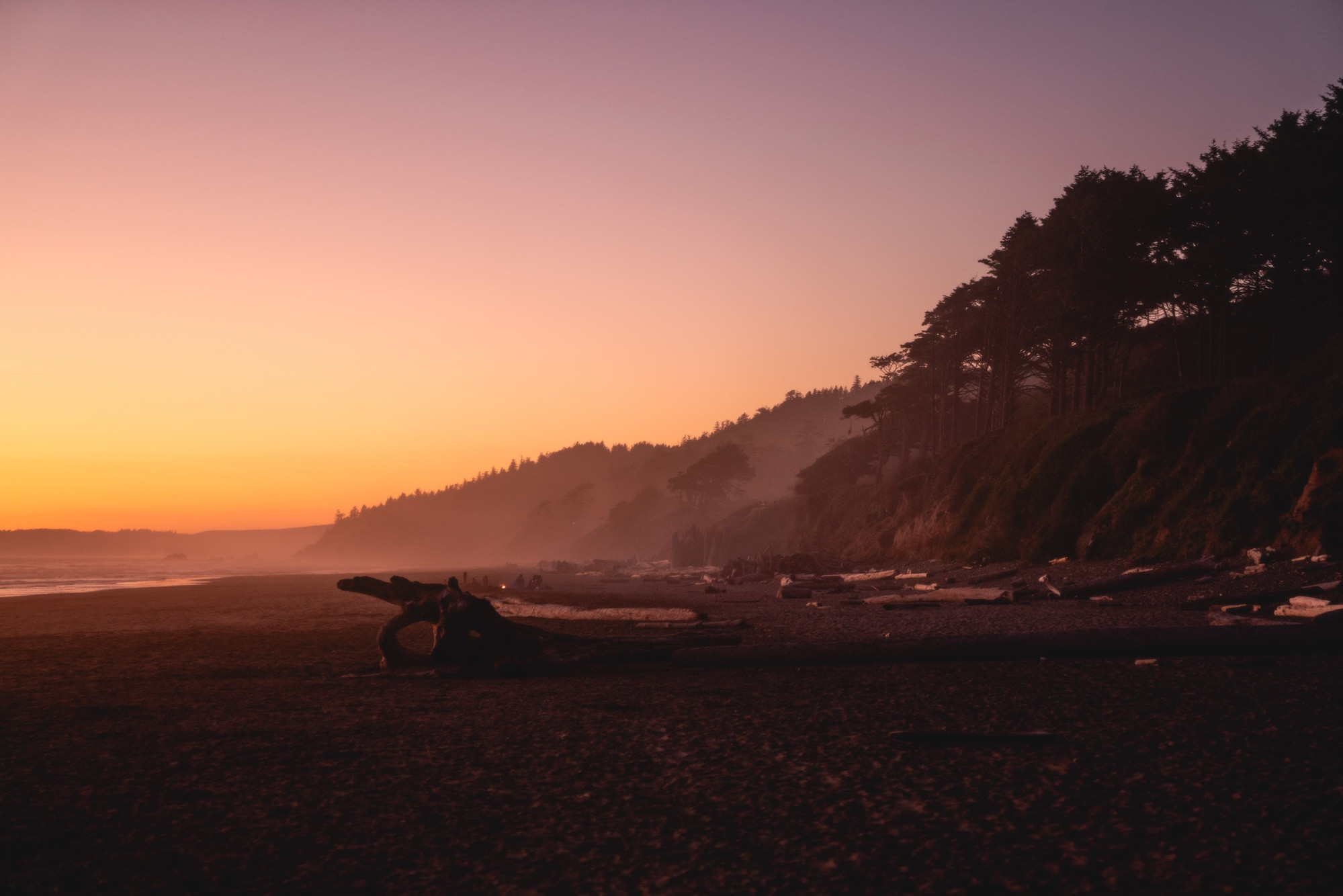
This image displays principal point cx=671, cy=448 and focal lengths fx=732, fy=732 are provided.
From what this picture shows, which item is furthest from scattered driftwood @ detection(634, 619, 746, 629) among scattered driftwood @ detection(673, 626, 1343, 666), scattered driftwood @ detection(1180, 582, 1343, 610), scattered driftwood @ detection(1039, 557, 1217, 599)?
scattered driftwood @ detection(1180, 582, 1343, 610)

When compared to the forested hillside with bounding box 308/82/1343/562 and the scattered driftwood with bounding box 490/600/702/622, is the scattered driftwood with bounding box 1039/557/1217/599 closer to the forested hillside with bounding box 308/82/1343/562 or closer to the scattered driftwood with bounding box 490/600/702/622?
the forested hillside with bounding box 308/82/1343/562

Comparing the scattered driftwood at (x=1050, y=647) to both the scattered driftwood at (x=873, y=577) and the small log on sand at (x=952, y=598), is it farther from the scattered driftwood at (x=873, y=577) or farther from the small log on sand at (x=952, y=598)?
the scattered driftwood at (x=873, y=577)

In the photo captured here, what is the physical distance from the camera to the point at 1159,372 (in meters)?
45.8

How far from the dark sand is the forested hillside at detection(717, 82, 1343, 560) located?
14.0 metres

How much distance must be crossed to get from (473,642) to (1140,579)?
15.9 metres

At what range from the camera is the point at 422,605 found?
10.7 meters

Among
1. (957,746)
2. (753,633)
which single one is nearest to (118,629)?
(753,633)

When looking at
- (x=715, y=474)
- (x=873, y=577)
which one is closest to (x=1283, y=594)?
(x=873, y=577)

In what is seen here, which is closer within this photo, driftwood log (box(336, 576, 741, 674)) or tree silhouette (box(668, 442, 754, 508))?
driftwood log (box(336, 576, 741, 674))

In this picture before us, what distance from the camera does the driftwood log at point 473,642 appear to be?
10.7 m

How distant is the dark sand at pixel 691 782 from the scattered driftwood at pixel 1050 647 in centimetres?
31

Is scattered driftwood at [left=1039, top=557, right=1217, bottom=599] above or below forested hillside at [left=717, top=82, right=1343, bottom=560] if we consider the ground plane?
below

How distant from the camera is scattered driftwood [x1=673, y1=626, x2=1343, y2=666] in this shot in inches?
353

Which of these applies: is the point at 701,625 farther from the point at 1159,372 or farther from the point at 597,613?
the point at 1159,372
